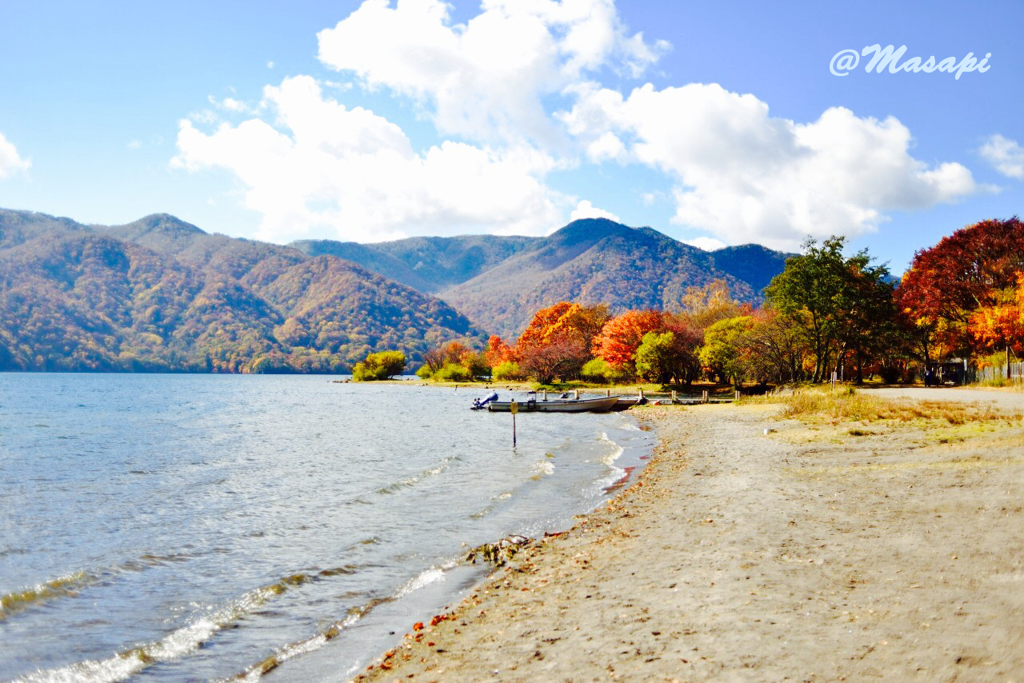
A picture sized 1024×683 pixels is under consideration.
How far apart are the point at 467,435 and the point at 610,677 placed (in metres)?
37.0

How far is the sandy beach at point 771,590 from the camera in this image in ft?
21.5

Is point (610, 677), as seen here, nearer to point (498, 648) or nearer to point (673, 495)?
point (498, 648)

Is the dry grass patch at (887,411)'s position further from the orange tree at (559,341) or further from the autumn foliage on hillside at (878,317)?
the orange tree at (559,341)

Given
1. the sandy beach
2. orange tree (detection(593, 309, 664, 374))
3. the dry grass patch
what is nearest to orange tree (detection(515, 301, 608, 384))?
orange tree (detection(593, 309, 664, 374))

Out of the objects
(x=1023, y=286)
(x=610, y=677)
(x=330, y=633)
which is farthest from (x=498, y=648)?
(x=1023, y=286)

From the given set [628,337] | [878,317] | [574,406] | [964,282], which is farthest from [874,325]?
[628,337]

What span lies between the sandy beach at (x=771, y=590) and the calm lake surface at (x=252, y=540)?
1.65m

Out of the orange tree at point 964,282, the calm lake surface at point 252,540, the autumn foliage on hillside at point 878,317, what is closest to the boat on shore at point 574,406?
the autumn foliage on hillside at point 878,317

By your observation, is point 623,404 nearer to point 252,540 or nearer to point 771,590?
point 252,540

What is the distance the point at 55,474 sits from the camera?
2797 centimetres

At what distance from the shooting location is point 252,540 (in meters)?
16.0

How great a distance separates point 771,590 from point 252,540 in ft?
40.5

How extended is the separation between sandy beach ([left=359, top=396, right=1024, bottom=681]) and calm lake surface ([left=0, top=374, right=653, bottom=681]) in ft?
5.41

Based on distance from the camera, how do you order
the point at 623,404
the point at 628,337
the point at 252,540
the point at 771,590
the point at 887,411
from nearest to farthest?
the point at 771,590
the point at 252,540
the point at 887,411
the point at 623,404
the point at 628,337
